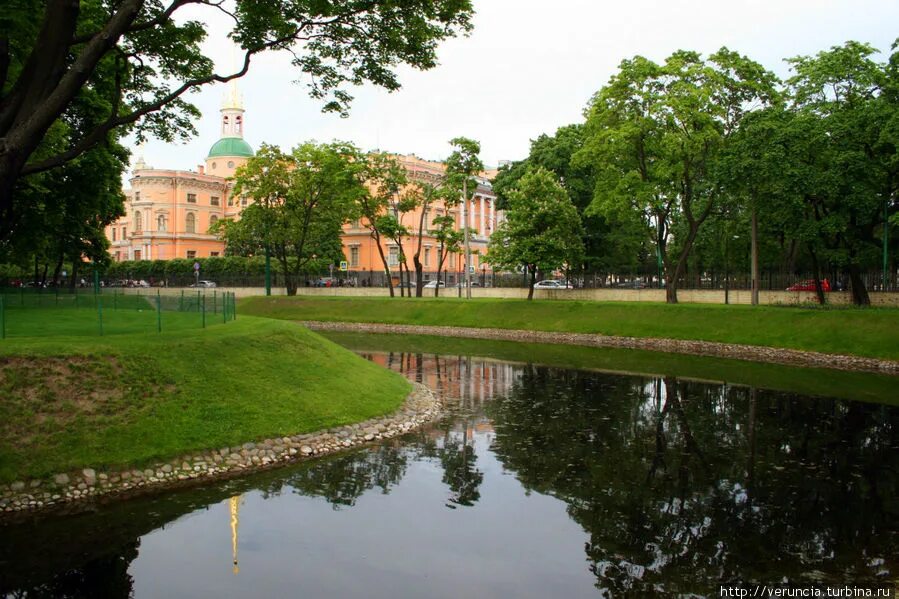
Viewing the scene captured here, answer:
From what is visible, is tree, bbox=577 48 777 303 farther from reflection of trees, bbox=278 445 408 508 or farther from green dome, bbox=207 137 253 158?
green dome, bbox=207 137 253 158

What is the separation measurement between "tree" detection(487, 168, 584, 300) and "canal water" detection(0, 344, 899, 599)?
29.5 m

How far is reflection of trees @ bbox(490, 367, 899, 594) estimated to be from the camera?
11.4 meters

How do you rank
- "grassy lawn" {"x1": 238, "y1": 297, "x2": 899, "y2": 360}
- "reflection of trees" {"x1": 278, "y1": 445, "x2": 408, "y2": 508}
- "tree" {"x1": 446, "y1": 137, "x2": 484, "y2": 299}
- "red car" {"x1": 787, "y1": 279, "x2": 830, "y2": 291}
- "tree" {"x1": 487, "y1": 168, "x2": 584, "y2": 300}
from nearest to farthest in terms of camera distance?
"reflection of trees" {"x1": 278, "y1": 445, "x2": 408, "y2": 508}
"grassy lawn" {"x1": 238, "y1": 297, "x2": 899, "y2": 360}
"red car" {"x1": 787, "y1": 279, "x2": 830, "y2": 291}
"tree" {"x1": 487, "y1": 168, "x2": 584, "y2": 300}
"tree" {"x1": 446, "y1": 137, "x2": 484, "y2": 299}

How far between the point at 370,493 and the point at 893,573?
955 centimetres

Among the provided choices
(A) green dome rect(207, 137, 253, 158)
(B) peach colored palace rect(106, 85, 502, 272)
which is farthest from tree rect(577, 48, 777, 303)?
(A) green dome rect(207, 137, 253, 158)

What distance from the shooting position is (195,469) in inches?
617

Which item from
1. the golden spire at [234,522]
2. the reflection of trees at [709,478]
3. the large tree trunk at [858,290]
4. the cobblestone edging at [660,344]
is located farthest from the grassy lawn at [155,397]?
the large tree trunk at [858,290]

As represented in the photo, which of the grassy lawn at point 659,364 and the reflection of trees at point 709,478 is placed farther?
the grassy lawn at point 659,364

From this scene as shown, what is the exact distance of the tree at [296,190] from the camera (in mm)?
58219

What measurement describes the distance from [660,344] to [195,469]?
98.9 ft

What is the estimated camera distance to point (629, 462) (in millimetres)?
16906

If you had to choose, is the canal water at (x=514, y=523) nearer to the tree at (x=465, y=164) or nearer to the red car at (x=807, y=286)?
the red car at (x=807, y=286)

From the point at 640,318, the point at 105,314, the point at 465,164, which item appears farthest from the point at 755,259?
the point at 105,314

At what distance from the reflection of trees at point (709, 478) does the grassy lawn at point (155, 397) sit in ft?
18.6
